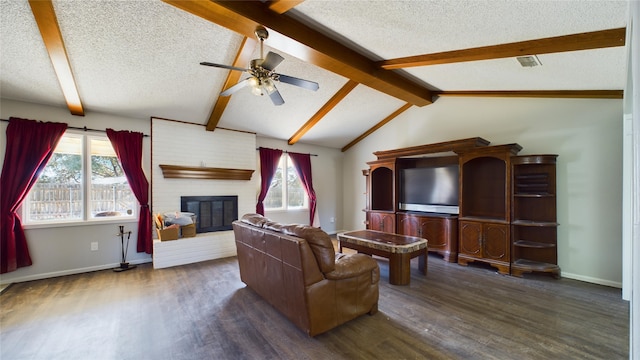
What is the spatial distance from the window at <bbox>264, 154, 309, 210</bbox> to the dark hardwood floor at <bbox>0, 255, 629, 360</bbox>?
289cm

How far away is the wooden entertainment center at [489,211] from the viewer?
381cm

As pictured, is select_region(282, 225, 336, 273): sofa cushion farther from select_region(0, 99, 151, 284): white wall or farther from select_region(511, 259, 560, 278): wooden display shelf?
select_region(0, 99, 151, 284): white wall

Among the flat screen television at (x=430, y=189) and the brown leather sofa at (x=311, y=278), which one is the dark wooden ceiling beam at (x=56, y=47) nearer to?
the brown leather sofa at (x=311, y=278)

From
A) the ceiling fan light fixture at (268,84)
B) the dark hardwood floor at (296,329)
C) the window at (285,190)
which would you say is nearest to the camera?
the dark hardwood floor at (296,329)

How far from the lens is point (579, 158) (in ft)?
11.9

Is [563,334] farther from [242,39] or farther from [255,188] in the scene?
[255,188]

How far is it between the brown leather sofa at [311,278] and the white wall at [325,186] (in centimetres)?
371

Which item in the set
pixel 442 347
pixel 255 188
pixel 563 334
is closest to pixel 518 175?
pixel 563 334

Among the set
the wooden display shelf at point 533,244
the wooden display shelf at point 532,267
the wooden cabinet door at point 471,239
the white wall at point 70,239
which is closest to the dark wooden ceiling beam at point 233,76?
the white wall at point 70,239

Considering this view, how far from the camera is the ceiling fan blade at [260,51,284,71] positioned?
244cm

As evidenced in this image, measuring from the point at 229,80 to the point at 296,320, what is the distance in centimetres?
327

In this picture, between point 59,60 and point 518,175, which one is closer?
point 59,60

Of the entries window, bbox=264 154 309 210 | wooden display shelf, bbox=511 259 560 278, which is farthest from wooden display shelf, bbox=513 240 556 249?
window, bbox=264 154 309 210

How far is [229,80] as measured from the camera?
3730mm
